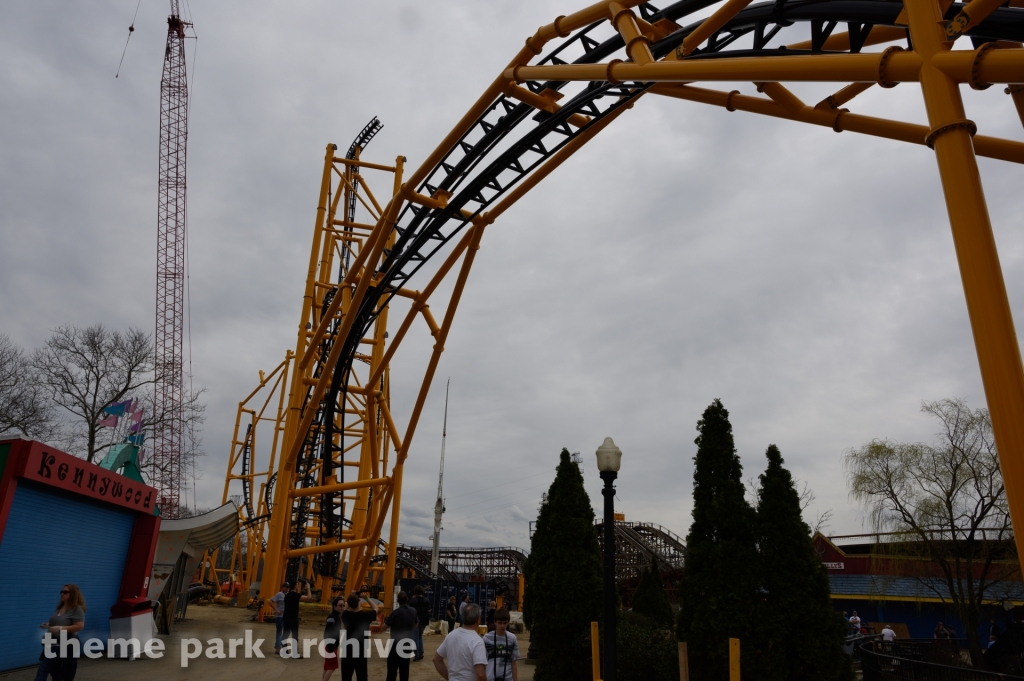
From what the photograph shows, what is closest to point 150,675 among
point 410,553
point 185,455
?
point 185,455

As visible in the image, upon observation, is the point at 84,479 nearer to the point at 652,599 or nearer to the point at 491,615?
the point at 491,615

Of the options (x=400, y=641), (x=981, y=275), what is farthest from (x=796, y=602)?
(x=981, y=275)

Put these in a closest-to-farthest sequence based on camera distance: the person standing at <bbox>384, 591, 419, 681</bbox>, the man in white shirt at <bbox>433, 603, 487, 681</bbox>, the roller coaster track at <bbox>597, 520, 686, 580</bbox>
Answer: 1. the man in white shirt at <bbox>433, 603, 487, 681</bbox>
2. the person standing at <bbox>384, 591, 419, 681</bbox>
3. the roller coaster track at <bbox>597, 520, 686, 580</bbox>

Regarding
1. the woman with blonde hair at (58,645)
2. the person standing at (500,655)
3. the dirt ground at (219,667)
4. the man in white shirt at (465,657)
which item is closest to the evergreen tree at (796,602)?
the person standing at (500,655)

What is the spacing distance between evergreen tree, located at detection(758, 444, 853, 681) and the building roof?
9.96m

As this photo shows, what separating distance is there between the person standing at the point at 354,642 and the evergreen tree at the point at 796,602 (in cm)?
502

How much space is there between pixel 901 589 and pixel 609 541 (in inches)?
887

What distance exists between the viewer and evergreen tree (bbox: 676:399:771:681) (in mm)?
8727

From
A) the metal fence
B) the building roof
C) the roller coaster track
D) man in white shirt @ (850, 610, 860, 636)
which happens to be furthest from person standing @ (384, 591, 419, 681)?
the roller coaster track

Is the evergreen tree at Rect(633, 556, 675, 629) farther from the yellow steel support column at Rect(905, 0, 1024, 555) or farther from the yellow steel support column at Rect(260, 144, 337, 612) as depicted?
the yellow steel support column at Rect(905, 0, 1024, 555)

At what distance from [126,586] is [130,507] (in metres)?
1.50

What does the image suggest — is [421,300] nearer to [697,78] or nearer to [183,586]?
[697,78]

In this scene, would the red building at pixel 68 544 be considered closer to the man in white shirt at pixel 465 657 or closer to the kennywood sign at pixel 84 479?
the kennywood sign at pixel 84 479

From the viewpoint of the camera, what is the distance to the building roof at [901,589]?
2103cm
